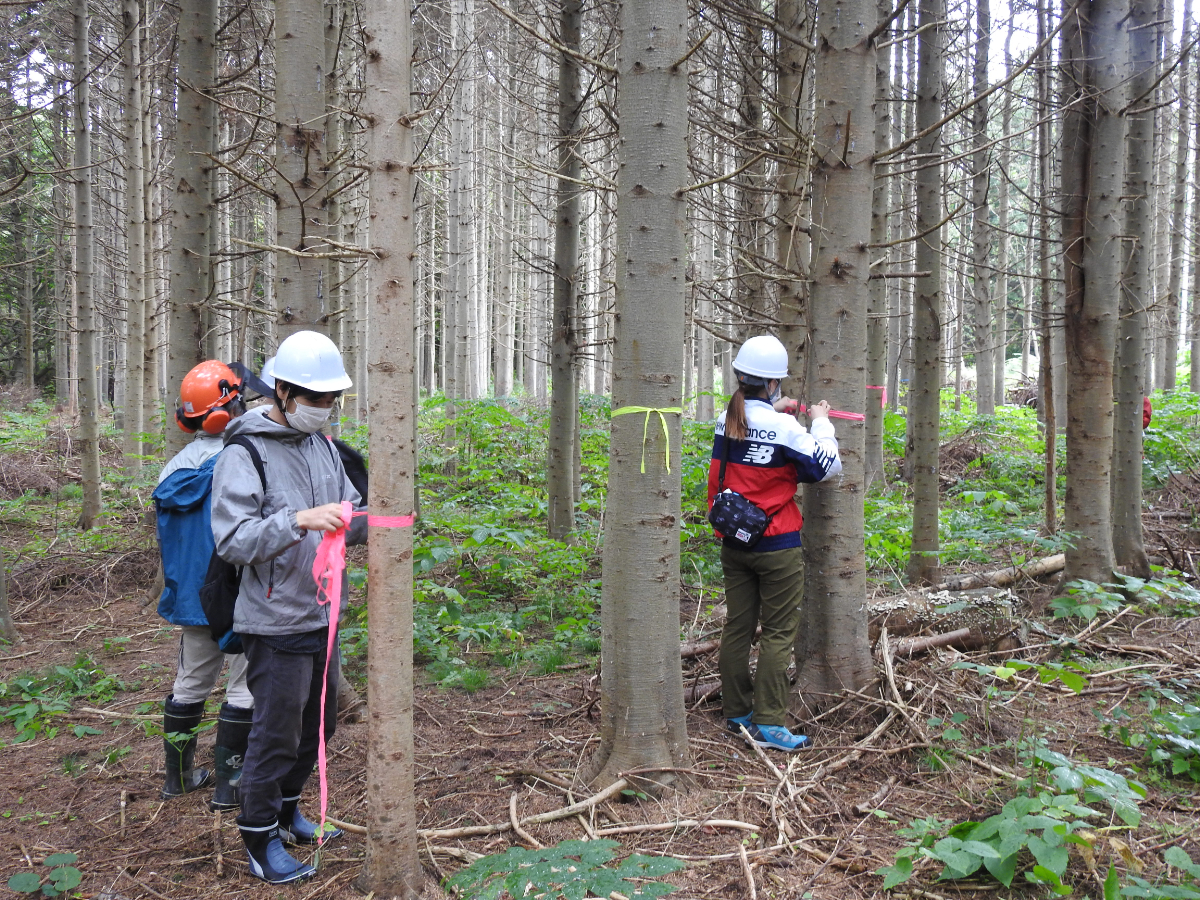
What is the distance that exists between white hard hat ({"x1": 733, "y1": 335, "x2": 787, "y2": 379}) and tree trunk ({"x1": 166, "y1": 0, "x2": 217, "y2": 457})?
369 centimetres

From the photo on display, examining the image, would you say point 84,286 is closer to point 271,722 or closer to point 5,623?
point 5,623

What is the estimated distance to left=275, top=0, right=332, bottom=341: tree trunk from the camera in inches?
175

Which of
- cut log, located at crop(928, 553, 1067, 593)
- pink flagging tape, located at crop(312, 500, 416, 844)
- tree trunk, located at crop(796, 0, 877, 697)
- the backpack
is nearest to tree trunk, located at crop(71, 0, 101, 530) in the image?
the backpack

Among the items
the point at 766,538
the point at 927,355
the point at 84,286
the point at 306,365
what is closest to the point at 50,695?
the point at 306,365

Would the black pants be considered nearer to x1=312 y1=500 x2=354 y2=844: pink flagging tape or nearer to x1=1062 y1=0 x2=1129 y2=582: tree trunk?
x1=312 y1=500 x2=354 y2=844: pink flagging tape

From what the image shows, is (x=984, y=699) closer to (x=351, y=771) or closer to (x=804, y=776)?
(x=804, y=776)

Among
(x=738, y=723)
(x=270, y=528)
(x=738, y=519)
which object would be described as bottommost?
(x=738, y=723)

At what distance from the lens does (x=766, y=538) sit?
4.18m

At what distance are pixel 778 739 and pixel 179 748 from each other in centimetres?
285

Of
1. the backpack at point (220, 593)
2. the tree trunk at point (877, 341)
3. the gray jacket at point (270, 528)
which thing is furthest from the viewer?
the tree trunk at point (877, 341)

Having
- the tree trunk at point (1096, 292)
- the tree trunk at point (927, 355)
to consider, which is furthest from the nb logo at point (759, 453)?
the tree trunk at point (1096, 292)

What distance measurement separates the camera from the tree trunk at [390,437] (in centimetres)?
264

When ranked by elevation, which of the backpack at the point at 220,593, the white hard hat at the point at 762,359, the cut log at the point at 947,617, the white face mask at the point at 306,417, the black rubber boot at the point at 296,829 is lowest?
the black rubber boot at the point at 296,829

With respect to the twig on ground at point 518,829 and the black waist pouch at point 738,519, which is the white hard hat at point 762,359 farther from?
the twig on ground at point 518,829
